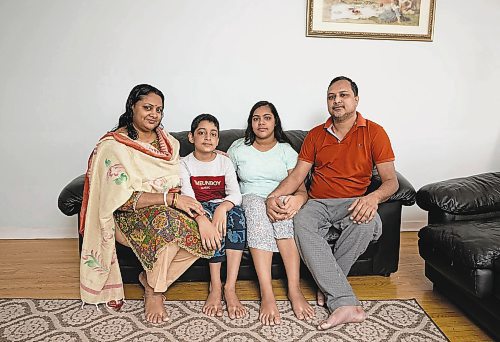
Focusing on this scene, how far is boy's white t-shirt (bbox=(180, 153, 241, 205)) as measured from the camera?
2.55 meters

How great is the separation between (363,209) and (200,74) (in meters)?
1.52

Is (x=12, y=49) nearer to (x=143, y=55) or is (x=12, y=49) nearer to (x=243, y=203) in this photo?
(x=143, y=55)

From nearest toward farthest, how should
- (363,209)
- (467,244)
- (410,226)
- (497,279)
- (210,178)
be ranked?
1. (497,279)
2. (467,244)
3. (363,209)
4. (210,178)
5. (410,226)

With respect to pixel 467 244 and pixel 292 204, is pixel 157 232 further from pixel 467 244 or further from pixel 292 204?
pixel 467 244

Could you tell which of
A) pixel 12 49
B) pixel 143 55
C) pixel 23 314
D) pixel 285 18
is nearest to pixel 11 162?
pixel 12 49

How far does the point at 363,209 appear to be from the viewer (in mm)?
2350

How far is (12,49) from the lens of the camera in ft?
10.5

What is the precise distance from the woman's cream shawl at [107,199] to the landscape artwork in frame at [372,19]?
5.10 ft

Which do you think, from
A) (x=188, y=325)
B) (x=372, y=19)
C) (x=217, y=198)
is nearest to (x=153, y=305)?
(x=188, y=325)

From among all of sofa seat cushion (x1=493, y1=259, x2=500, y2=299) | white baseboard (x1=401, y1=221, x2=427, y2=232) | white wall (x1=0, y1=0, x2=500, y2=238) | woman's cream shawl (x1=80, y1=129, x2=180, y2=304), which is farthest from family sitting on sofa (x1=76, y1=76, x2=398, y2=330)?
white baseboard (x1=401, y1=221, x2=427, y2=232)

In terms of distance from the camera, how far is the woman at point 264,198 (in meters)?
2.33

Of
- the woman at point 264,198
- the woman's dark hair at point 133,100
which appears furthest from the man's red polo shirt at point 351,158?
the woman's dark hair at point 133,100

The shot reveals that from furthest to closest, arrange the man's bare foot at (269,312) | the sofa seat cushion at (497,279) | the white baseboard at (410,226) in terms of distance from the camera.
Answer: the white baseboard at (410,226) → the man's bare foot at (269,312) → the sofa seat cushion at (497,279)

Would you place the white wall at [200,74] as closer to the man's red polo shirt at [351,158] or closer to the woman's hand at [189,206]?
the man's red polo shirt at [351,158]
